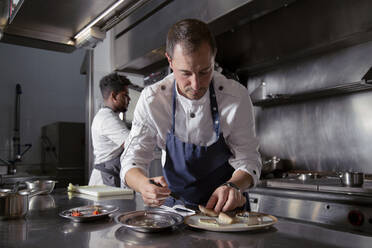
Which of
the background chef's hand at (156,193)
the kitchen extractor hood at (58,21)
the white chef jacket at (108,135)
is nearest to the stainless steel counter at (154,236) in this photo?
the background chef's hand at (156,193)

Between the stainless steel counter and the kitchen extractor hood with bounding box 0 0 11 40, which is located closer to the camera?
the stainless steel counter

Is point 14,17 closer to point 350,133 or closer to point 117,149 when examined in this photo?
point 117,149

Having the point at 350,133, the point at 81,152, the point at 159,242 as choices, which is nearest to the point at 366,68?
the point at 350,133

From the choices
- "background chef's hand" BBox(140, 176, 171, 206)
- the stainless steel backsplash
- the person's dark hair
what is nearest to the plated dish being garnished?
"background chef's hand" BBox(140, 176, 171, 206)

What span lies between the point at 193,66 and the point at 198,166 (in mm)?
516

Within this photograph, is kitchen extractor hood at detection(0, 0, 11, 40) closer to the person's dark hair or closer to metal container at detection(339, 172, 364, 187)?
the person's dark hair

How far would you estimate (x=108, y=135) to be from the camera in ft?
9.12

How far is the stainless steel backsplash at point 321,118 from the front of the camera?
2590mm

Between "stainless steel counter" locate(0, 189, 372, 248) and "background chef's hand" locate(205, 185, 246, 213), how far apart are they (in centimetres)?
16

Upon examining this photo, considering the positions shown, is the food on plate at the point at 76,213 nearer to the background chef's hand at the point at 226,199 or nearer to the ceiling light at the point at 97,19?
the background chef's hand at the point at 226,199

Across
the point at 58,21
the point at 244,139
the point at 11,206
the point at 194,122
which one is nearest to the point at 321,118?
the point at 244,139

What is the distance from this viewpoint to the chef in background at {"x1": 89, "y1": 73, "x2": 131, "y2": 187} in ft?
9.04

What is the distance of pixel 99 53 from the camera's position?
176 inches

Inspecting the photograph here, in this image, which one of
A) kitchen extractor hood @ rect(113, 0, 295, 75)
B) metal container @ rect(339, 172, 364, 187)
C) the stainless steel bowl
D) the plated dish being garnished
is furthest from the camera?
kitchen extractor hood @ rect(113, 0, 295, 75)
